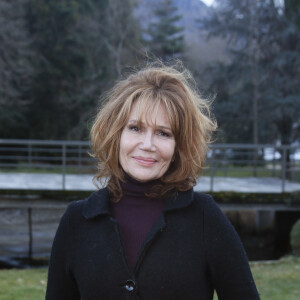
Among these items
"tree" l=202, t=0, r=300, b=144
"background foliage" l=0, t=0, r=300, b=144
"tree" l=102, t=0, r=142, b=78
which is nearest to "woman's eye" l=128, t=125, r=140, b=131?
"background foliage" l=0, t=0, r=300, b=144

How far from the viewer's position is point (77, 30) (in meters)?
21.9

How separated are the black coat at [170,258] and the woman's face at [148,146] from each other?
0.12 metres

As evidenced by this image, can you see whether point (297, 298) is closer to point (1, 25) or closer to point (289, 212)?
point (289, 212)

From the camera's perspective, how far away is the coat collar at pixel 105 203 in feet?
4.88

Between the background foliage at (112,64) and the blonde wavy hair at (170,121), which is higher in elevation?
the background foliage at (112,64)

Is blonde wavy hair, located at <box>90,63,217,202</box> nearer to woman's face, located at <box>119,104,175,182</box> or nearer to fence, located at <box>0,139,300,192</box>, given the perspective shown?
woman's face, located at <box>119,104,175,182</box>

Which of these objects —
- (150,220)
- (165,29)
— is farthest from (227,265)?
(165,29)

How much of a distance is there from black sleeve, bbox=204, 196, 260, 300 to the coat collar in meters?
0.12

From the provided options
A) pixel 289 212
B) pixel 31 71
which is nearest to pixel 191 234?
pixel 289 212

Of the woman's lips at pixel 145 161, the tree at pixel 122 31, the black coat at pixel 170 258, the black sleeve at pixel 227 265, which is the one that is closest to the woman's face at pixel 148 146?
the woman's lips at pixel 145 161

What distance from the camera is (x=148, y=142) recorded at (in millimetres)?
1493

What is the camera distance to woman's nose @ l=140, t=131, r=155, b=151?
1.49m

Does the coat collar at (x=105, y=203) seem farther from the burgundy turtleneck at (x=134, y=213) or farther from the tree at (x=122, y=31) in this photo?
the tree at (x=122, y=31)

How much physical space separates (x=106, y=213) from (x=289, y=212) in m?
9.72
